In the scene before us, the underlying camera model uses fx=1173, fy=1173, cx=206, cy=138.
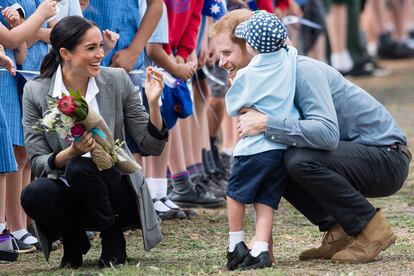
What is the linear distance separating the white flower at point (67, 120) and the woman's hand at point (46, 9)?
1.04 metres

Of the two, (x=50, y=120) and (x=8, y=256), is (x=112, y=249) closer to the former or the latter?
(x=8, y=256)

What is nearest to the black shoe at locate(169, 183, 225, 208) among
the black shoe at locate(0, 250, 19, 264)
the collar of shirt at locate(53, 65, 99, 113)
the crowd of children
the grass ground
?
the crowd of children

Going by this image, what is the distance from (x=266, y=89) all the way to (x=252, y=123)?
18 centimetres

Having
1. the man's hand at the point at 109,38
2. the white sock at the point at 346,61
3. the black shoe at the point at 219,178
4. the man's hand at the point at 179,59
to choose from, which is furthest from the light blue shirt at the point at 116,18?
the white sock at the point at 346,61

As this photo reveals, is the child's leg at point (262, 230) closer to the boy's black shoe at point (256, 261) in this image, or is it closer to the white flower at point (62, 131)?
the boy's black shoe at point (256, 261)

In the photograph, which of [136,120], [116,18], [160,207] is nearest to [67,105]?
[136,120]

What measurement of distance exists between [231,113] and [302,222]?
6.06 feet

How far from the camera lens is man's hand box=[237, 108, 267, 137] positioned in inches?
218

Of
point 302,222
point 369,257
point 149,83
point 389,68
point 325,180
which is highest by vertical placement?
point 149,83

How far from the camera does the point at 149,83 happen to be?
5840 mm

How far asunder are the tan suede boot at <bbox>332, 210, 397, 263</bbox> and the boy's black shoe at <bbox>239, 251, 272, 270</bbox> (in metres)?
0.43

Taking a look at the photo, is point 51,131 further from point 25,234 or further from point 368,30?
point 368,30

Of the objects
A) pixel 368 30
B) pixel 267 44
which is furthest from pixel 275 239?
pixel 368 30

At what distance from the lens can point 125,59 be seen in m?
6.99
